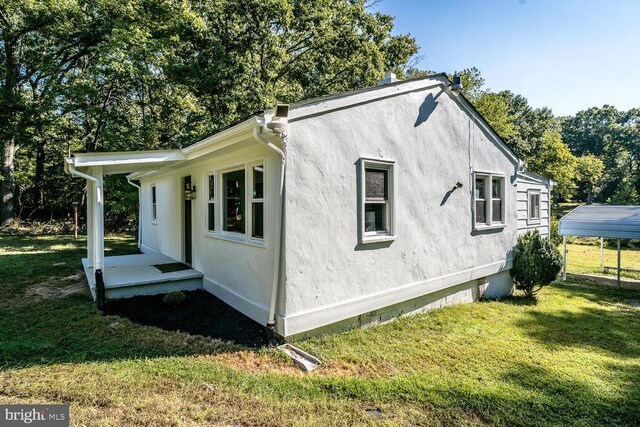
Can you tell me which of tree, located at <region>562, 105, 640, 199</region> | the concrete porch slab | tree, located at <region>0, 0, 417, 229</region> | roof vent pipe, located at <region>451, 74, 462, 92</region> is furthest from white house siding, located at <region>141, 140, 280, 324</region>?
tree, located at <region>562, 105, 640, 199</region>

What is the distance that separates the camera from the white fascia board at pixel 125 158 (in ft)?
19.7

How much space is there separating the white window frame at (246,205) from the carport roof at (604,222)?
1098 centimetres

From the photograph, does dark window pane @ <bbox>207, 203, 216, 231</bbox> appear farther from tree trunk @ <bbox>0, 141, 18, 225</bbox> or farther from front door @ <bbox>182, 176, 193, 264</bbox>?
tree trunk @ <bbox>0, 141, 18, 225</bbox>

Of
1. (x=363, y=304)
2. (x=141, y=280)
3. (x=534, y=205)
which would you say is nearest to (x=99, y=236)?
(x=141, y=280)

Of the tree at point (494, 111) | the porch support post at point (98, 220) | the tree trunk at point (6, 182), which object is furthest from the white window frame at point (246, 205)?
the tree at point (494, 111)

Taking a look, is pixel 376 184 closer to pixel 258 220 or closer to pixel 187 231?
pixel 258 220

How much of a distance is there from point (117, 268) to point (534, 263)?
10695mm

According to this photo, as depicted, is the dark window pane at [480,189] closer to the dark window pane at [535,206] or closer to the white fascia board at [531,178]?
the white fascia board at [531,178]

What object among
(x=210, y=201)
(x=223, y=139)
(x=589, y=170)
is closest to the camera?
(x=223, y=139)

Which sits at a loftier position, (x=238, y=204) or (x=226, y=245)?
(x=238, y=204)

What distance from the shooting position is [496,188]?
888cm

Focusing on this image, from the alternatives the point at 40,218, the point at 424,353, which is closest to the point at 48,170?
the point at 40,218

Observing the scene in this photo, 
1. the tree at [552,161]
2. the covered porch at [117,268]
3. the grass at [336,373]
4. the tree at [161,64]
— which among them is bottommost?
the grass at [336,373]

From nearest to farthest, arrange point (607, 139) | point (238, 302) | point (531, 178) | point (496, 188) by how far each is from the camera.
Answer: point (238, 302) < point (496, 188) < point (531, 178) < point (607, 139)
